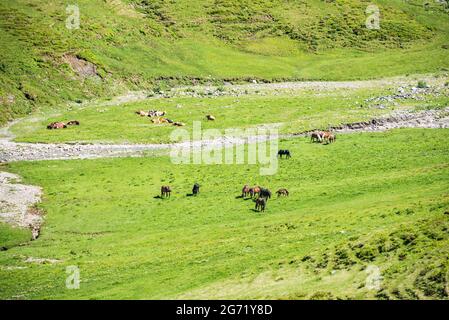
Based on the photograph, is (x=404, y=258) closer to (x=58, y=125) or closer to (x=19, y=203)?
(x=19, y=203)

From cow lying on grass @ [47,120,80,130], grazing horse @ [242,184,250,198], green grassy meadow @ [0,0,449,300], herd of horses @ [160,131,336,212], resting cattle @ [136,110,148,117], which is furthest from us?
resting cattle @ [136,110,148,117]

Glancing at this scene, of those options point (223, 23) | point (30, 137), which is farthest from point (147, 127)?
point (223, 23)

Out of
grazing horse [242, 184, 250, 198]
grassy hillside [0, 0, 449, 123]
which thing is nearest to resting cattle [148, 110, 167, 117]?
grassy hillside [0, 0, 449, 123]

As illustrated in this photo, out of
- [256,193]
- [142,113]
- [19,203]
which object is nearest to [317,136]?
[256,193]

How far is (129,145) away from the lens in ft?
230

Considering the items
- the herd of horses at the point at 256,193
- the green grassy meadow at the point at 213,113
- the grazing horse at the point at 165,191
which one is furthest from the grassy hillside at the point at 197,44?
the herd of horses at the point at 256,193

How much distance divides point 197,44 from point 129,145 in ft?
167

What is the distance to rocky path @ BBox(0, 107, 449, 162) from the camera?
66375 mm

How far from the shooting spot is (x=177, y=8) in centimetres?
12912

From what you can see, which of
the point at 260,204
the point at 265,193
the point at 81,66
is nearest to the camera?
the point at 260,204

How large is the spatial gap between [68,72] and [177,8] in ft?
138

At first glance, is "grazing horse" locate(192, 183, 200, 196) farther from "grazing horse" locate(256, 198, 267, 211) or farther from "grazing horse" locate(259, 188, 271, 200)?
"grazing horse" locate(256, 198, 267, 211)

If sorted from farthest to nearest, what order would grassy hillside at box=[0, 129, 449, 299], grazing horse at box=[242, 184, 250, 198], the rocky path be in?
1. the rocky path
2. grazing horse at box=[242, 184, 250, 198]
3. grassy hillside at box=[0, 129, 449, 299]

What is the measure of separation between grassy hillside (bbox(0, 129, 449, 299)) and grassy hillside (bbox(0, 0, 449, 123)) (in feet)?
103
